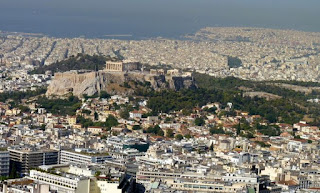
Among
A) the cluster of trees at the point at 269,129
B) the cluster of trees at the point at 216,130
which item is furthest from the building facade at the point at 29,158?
the cluster of trees at the point at 269,129

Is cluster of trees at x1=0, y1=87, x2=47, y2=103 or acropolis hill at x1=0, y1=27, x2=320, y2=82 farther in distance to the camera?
acropolis hill at x1=0, y1=27, x2=320, y2=82

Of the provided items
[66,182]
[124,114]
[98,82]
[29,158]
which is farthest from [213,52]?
[66,182]

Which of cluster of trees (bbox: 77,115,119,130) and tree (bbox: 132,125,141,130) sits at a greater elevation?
cluster of trees (bbox: 77,115,119,130)

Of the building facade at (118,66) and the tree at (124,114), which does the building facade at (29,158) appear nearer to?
the tree at (124,114)

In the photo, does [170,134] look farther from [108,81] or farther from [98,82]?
[108,81]

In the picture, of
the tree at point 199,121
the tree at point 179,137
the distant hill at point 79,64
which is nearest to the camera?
the tree at point 179,137

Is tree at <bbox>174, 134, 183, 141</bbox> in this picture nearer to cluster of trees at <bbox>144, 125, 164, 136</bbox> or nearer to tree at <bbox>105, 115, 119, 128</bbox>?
cluster of trees at <bbox>144, 125, 164, 136</bbox>

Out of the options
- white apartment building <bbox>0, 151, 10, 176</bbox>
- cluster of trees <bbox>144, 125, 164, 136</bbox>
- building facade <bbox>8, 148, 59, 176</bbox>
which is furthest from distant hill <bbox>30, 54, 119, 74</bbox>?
white apartment building <bbox>0, 151, 10, 176</bbox>

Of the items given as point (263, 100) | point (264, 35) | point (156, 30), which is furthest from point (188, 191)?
point (156, 30)

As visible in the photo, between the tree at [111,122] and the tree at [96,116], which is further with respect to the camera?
the tree at [96,116]
